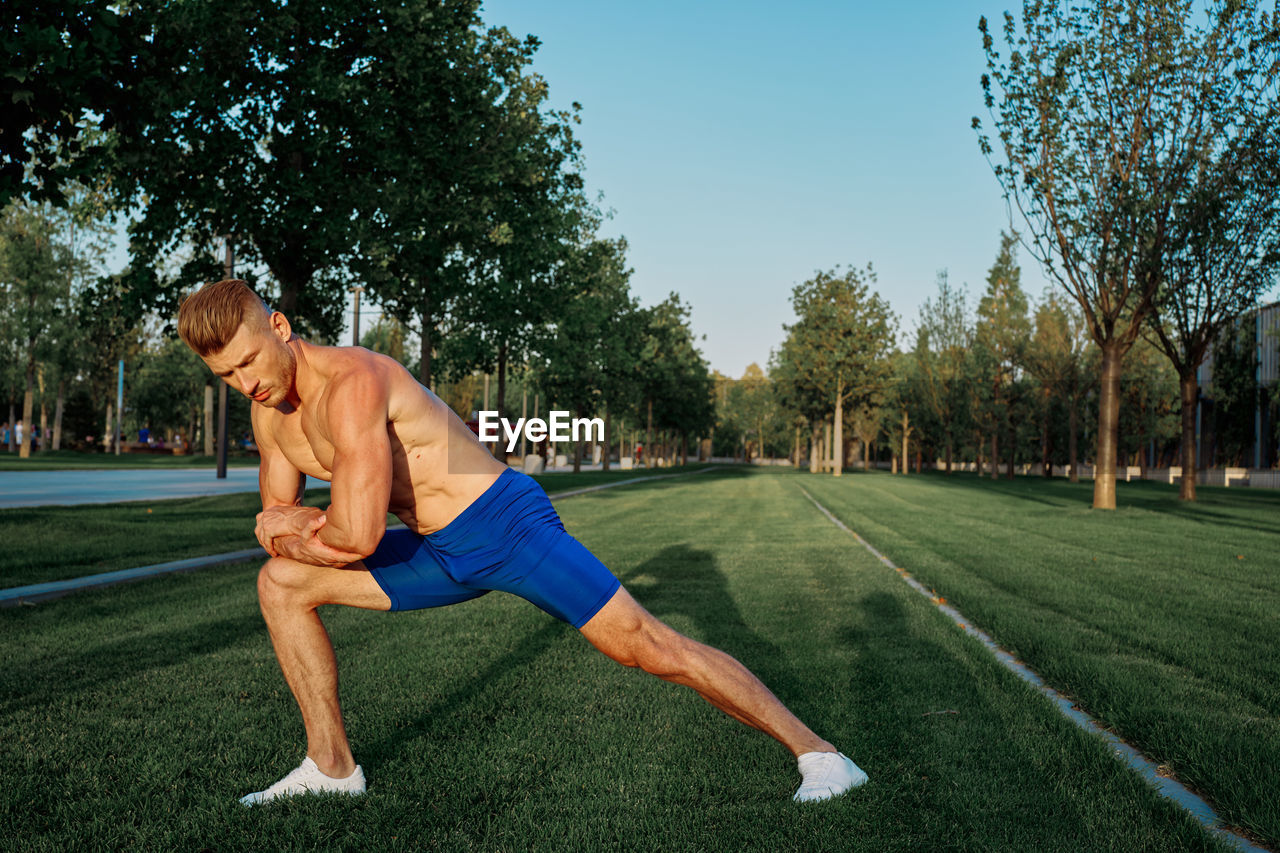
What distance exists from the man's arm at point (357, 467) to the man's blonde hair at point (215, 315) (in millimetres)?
367

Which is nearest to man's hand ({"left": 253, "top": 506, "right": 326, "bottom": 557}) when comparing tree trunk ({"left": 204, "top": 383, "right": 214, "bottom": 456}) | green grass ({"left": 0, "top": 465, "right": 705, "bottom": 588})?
green grass ({"left": 0, "top": 465, "right": 705, "bottom": 588})

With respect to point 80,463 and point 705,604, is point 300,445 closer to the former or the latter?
point 705,604

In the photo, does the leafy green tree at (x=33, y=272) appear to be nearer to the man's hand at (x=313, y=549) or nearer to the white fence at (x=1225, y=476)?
the man's hand at (x=313, y=549)

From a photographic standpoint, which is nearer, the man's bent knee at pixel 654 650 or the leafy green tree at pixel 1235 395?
the man's bent knee at pixel 654 650

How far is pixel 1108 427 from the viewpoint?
22531mm

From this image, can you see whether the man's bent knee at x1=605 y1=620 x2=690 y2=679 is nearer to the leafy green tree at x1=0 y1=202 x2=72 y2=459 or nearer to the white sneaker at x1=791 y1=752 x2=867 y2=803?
the white sneaker at x1=791 y1=752 x2=867 y2=803

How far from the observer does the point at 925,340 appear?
55500 mm

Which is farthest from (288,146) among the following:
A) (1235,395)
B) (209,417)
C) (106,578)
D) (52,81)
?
(1235,395)

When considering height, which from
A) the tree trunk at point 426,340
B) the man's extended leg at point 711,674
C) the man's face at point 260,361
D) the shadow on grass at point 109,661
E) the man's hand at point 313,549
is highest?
the tree trunk at point 426,340

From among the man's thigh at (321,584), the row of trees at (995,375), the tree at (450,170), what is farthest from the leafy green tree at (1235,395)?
the man's thigh at (321,584)

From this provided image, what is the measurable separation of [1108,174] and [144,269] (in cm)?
2157

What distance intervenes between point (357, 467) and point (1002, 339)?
51136 mm

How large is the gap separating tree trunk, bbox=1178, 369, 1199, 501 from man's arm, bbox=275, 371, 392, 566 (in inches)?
1167

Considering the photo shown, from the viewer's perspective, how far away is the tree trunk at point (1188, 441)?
1068 inches
